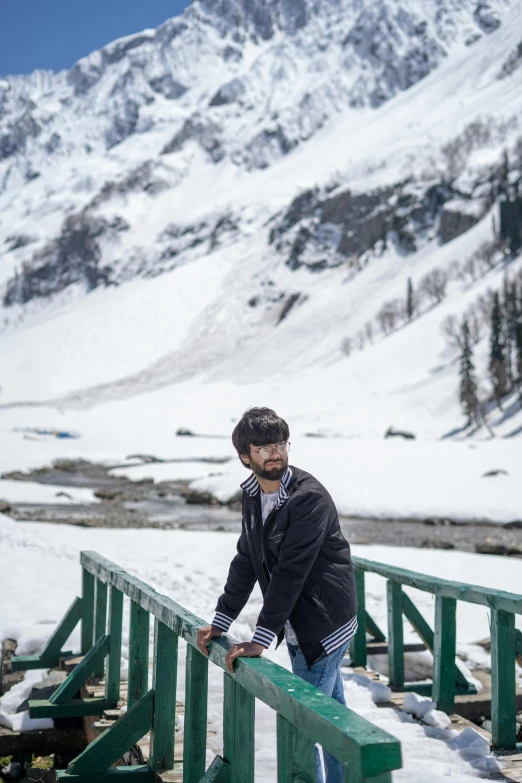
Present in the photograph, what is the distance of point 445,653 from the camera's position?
5809 millimetres

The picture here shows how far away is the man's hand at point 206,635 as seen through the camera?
3.78m

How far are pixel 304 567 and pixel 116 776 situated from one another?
74.4 inches

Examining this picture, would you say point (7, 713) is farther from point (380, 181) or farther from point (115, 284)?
point (115, 284)

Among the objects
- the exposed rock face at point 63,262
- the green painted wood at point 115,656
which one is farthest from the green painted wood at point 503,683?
the exposed rock face at point 63,262

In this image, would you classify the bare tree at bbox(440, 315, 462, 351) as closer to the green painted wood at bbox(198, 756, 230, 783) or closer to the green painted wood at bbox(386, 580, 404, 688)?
the green painted wood at bbox(386, 580, 404, 688)

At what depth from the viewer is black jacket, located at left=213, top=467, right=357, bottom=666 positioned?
3.50 m

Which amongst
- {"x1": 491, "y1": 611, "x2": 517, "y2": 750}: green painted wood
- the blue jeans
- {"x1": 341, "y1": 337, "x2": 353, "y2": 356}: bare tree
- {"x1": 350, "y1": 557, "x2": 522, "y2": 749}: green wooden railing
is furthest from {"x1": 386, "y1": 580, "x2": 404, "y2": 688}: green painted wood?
{"x1": 341, "y1": 337, "x2": 353, "y2": 356}: bare tree

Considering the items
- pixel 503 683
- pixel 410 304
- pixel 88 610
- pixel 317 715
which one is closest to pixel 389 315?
pixel 410 304

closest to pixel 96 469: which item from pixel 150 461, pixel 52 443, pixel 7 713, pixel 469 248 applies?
pixel 150 461

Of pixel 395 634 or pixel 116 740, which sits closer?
pixel 116 740

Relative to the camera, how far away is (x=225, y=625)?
386cm

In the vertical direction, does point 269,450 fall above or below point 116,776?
above

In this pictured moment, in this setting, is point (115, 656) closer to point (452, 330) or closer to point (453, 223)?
point (452, 330)

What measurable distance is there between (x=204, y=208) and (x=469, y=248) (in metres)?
87.7
